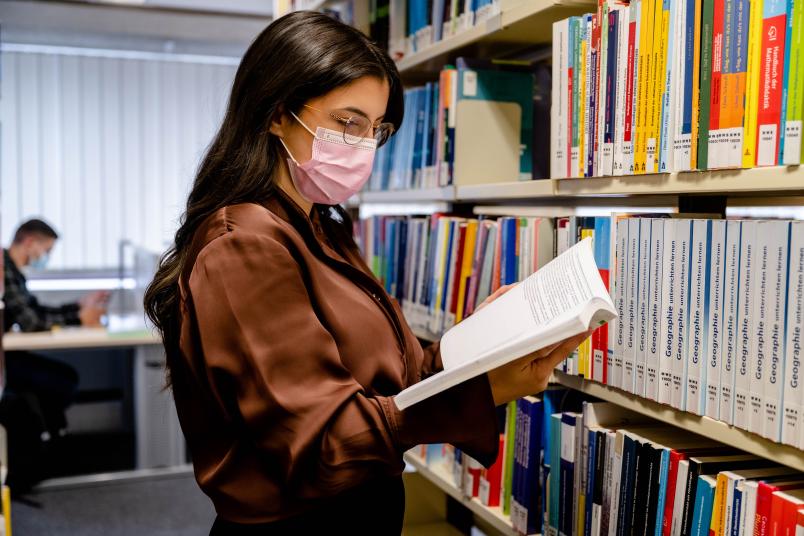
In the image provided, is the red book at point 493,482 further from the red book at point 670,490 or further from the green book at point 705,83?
the green book at point 705,83

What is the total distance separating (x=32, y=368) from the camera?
4.14 metres

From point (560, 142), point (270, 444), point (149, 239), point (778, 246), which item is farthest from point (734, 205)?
point (149, 239)

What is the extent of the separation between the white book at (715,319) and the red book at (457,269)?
0.75 meters

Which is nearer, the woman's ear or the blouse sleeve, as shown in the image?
the blouse sleeve

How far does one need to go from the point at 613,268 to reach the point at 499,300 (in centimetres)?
22

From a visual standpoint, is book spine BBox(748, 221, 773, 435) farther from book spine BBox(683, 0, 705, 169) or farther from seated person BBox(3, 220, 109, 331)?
seated person BBox(3, 220, 109, 331)

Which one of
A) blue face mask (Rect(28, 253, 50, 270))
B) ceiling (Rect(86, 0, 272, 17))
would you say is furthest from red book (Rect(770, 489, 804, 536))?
ceiling (Rect(86, 0, 272, 17))

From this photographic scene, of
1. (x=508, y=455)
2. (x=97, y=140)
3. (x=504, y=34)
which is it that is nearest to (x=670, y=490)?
(x=508, y=455)

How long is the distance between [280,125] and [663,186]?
0.57 m

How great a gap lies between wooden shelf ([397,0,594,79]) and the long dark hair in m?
0.43

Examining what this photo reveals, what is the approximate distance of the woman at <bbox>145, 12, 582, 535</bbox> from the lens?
0.96m

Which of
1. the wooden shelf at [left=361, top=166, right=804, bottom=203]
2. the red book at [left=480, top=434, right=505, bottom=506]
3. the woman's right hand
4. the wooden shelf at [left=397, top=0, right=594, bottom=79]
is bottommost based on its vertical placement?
the red book at [left=480, top=434, right=505, bottom=506]

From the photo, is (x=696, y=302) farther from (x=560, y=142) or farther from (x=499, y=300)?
(x=560, y=142)

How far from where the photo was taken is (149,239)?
569 centimetres
